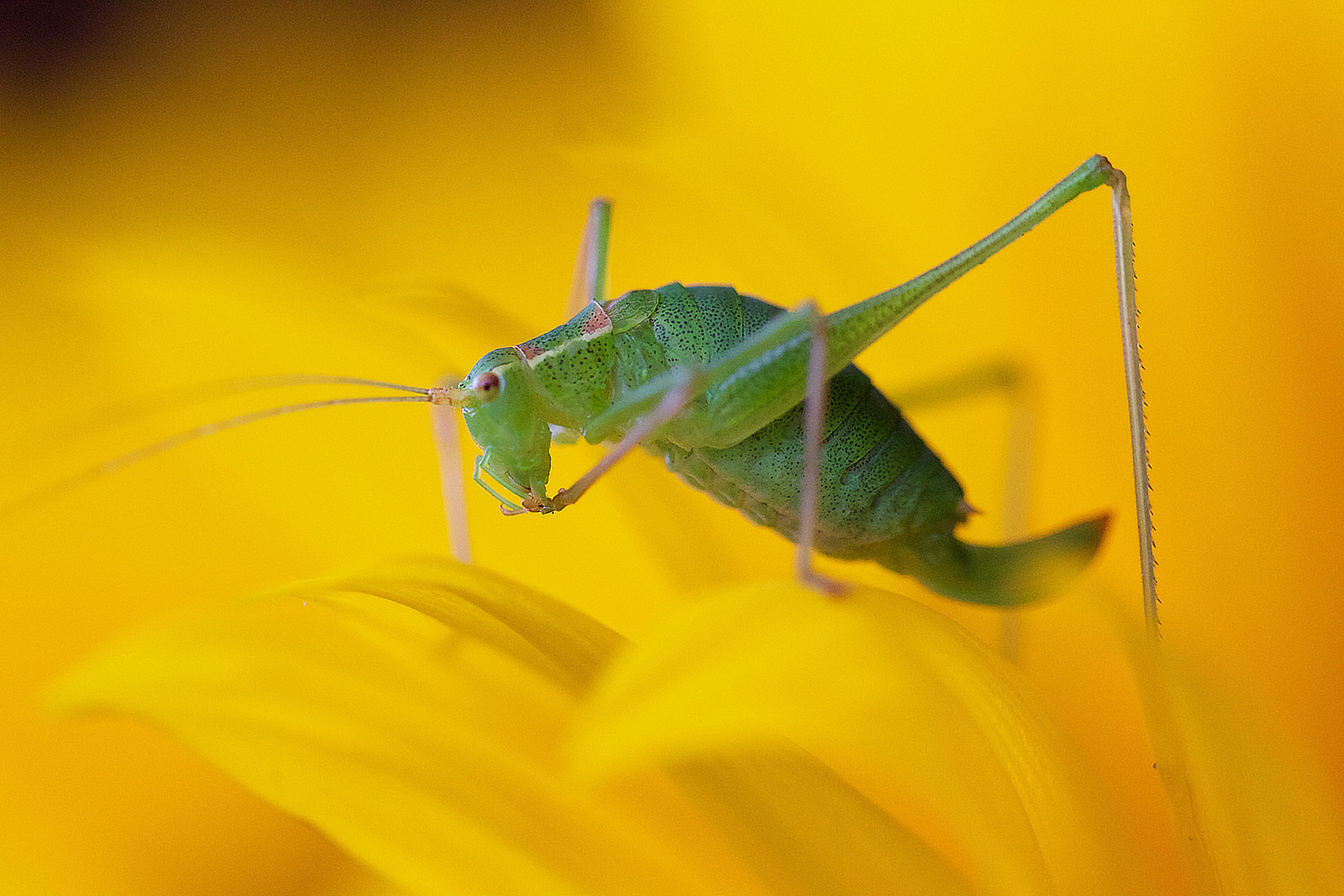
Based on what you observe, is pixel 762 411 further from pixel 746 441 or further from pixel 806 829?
pixel 806 829

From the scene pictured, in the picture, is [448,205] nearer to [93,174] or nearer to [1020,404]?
[93,174]

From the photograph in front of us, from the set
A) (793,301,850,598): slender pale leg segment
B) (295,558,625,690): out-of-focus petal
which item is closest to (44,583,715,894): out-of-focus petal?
(295,558,625,690): out-of-focus petal

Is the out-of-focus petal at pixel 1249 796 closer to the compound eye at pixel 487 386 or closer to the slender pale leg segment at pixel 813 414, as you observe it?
the slender pale leg segment at pixel 813 414

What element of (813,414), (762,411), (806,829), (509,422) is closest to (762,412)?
(762,411)

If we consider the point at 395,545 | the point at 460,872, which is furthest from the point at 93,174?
the point at 460,872

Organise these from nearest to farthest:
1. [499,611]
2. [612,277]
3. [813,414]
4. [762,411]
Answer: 1. [499,611]
2. [813,414]
3. [762,411]
4. [612,277]

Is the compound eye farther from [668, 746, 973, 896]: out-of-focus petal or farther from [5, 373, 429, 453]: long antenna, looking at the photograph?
[668, 746, 973, 896]: out-of-focus petal

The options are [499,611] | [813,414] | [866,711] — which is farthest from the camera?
[813,414]

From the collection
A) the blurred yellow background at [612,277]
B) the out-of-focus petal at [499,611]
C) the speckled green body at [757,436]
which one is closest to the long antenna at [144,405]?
the blurred yellow background at [612,277]
